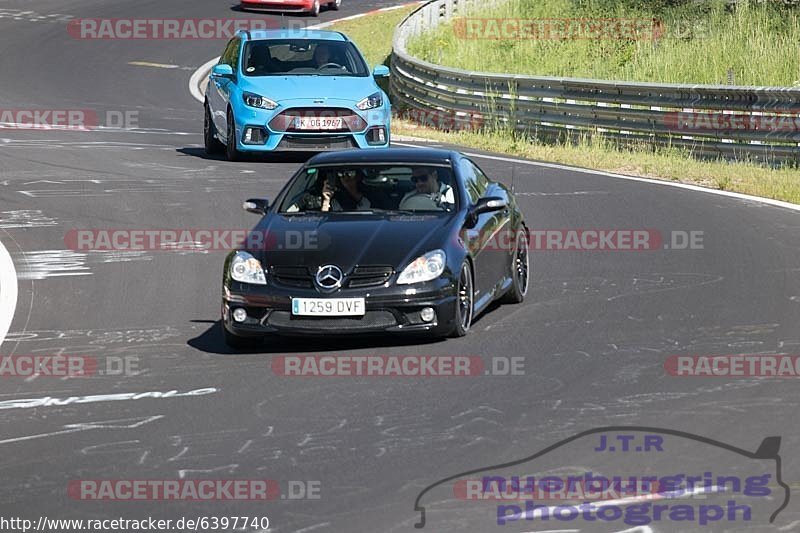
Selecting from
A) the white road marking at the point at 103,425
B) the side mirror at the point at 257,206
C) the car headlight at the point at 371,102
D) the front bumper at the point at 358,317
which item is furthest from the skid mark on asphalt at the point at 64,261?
the car headlight at the point at 371,102

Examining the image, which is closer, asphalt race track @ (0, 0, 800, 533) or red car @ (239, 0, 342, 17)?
asphalt race track @ (0, 0, 800, 533)

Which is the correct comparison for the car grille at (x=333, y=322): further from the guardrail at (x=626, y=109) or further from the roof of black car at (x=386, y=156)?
the guardrail at (x=626, y=109)

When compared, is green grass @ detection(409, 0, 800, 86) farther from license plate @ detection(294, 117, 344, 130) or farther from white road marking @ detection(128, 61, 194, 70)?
license plate @ detection(294, 117, 344, 130)

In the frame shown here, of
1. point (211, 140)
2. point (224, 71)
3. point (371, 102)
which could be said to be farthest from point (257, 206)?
point (211, 140)

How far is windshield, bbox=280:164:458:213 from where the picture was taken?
40.4 ft

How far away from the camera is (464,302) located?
11.5 meters

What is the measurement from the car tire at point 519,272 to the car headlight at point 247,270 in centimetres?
236

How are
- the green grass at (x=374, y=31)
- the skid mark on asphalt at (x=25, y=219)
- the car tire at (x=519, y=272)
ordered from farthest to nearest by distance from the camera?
the green grass at (x=374, y=31) < the skid mark on asphalt at (x=25, y=219) < the car tire at (x=519, y=272)

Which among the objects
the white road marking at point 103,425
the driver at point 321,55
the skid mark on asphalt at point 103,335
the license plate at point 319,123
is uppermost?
the white road marking at point 103,425

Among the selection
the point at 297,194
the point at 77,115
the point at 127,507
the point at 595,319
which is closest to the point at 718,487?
the point at 127,507

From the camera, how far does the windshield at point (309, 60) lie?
74.6 feet

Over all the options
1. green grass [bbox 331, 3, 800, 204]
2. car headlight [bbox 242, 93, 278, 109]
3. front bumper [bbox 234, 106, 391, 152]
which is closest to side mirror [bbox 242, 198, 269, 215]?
green grass [bbox 331, 3, 800, 204]

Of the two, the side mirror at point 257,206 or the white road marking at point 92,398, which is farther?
the side mirror at point 257,206

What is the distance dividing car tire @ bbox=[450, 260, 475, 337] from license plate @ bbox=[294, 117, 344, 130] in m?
10.4
